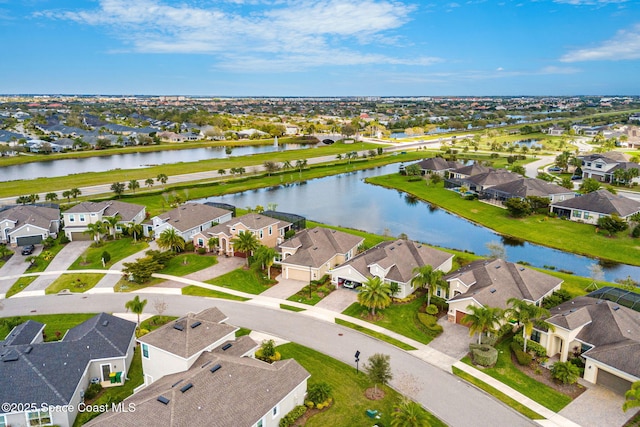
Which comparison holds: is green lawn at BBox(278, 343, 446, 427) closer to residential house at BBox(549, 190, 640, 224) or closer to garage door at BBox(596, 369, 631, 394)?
garage door at BBox(596, 369, 631, 394)

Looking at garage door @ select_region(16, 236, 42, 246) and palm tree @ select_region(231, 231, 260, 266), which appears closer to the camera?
palm tree @ select_region(231, 231, 260, 266)

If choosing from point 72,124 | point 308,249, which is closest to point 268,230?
point 308,249

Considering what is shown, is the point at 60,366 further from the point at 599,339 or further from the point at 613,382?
the point at 599,339

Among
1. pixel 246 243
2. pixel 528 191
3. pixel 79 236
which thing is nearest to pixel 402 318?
pixel 246 243

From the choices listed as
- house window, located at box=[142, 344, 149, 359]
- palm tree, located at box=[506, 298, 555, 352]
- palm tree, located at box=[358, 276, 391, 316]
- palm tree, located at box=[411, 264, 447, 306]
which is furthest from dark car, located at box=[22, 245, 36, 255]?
palm tree, located at box=[506, 298, 555, 352]

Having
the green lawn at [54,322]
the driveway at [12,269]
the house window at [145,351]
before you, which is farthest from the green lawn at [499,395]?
the driveway at [12,269]

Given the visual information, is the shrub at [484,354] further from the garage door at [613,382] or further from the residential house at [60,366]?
the residential house at [60,366]
